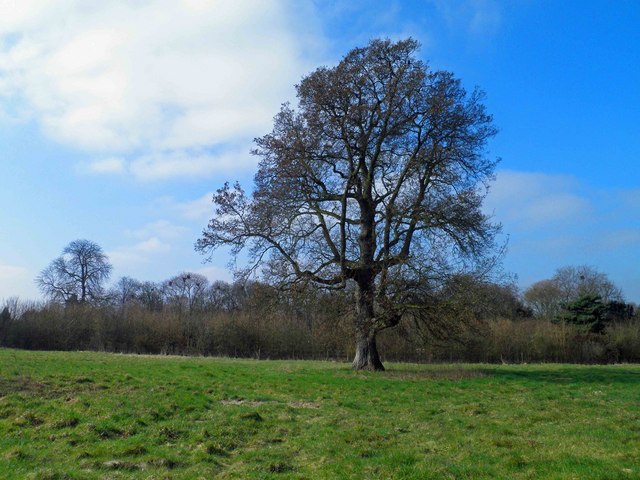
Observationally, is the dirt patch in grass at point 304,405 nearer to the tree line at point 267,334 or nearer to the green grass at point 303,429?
the green grass at point 303,429

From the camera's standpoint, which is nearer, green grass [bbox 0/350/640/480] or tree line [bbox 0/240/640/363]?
green grass [bbox 0/350/640/480]

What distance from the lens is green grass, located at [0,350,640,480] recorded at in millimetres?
8156

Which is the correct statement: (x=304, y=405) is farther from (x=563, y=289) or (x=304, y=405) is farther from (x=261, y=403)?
(x=563, y=289)

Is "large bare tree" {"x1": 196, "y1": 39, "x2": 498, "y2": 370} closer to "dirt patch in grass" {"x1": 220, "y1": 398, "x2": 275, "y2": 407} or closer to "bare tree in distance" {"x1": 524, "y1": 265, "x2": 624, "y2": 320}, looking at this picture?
"dirt patch in grass" {"x1": 220, "y1": 398, "x2": 275, "y2": 407}

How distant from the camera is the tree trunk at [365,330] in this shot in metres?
22.9

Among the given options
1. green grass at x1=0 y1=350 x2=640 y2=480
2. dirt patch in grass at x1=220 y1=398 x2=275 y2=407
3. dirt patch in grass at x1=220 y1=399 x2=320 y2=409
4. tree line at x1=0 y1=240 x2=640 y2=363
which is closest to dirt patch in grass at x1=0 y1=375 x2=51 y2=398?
green grass at x1=0 y1=350 x2=640 y2=480

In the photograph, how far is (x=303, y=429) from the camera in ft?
37.0

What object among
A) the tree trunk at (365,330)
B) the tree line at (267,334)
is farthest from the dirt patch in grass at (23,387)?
the tree line at (267,334)

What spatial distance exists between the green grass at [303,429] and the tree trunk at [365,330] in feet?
14.0

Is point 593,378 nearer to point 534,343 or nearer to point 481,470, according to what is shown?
point 481,470

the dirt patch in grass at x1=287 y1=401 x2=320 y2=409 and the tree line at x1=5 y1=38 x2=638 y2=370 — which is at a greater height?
the tree line at x1=5 y1=38 x2=638 y2=370

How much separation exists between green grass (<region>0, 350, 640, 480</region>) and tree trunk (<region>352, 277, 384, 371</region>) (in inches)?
169

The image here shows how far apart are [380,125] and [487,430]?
1725 centimetres

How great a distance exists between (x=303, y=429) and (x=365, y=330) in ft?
39.4
